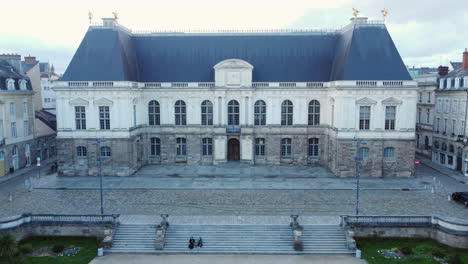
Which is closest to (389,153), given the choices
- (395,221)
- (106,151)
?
(395,221)

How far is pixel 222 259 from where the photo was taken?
1046 inches

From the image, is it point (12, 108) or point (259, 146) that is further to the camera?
point (259, 146)

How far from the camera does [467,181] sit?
143ft

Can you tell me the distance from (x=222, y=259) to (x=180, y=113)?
90.3 feet

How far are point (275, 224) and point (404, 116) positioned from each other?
23.5 meters

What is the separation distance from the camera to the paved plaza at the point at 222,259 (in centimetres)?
2614

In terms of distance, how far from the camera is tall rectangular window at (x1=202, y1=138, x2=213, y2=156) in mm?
51531

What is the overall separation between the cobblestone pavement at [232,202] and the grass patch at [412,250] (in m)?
4.08

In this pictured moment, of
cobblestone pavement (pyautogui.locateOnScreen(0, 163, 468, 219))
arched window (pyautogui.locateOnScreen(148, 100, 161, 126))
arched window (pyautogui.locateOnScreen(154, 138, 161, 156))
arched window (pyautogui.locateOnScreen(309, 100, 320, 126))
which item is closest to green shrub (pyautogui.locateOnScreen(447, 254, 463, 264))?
cobblestone pavement (pyautogui.locateOnScreen(0, 163, 468, 219))

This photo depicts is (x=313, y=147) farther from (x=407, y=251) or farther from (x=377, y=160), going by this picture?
(x=407, y=251)

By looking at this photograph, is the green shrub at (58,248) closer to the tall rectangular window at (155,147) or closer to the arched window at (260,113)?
the tall rectangular window at (155,147)

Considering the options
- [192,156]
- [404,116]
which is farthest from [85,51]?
[404,116]

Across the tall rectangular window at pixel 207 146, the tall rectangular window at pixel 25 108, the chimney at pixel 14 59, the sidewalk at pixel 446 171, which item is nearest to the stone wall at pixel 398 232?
the sidewalk at pixel 446 171

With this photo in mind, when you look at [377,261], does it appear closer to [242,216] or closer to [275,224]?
[275,224]
